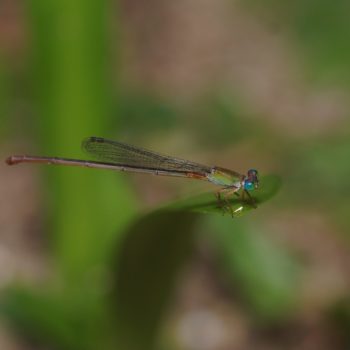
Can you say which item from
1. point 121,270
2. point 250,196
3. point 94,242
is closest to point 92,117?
point 94,242

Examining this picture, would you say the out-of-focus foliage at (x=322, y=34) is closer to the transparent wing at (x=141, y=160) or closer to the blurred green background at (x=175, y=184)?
the blurred green background at (x=175, y=184)

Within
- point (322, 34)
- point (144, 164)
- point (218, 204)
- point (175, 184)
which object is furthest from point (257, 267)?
point (322, 34)

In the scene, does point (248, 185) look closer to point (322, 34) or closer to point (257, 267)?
point (257, 267)

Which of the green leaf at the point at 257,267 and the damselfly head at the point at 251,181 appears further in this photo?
the green leaf at the point at 257,267

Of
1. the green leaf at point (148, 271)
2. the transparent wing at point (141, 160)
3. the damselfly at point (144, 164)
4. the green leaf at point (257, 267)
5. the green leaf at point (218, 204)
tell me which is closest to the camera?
the green leaf at point (218, 204)

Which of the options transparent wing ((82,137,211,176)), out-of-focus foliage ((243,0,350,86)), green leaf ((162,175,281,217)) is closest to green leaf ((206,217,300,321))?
transparent wing ((82,137,211,176))

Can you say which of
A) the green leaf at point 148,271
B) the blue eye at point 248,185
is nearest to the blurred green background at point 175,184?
the green leaf at point 148,271

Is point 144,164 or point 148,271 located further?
point 144,164
